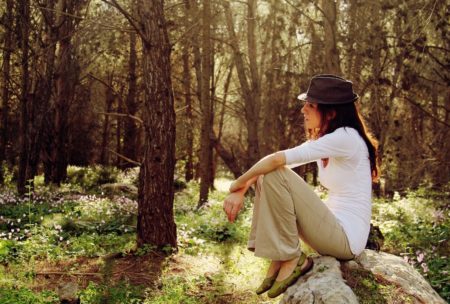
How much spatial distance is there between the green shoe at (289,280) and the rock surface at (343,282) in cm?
5

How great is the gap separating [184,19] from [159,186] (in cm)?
819

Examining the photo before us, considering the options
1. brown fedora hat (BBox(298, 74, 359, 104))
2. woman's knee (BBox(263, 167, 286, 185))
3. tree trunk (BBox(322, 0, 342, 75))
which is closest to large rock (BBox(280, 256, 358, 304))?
woman's knee (BBox(263, 167, 286, 185))

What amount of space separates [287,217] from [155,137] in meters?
3.29

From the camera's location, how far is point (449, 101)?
54.6 ft

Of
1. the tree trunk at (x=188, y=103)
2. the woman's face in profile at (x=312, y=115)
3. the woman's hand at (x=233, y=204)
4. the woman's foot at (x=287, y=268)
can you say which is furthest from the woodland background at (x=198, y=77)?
the woman's foot at (x=287, y=268)

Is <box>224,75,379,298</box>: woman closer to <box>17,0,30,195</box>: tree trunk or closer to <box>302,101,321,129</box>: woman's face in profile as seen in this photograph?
<box>302,101,321,129</box>: woman's face in profile

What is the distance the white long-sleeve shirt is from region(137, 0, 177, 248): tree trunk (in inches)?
121

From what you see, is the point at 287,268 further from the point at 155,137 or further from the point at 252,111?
the point at 252,111

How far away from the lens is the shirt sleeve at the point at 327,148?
4082mm

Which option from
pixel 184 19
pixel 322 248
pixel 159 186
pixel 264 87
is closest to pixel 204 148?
pixel 184 19

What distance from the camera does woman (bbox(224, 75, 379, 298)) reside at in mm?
4090

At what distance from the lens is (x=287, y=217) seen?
4113 millimetres

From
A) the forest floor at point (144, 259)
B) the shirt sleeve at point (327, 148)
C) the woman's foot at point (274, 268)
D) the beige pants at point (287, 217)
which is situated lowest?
the forest floor at point (144, 259)

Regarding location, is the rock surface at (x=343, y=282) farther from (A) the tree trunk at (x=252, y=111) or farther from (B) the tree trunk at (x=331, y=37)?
(A) the tree trunk at (x=252, y=111)
